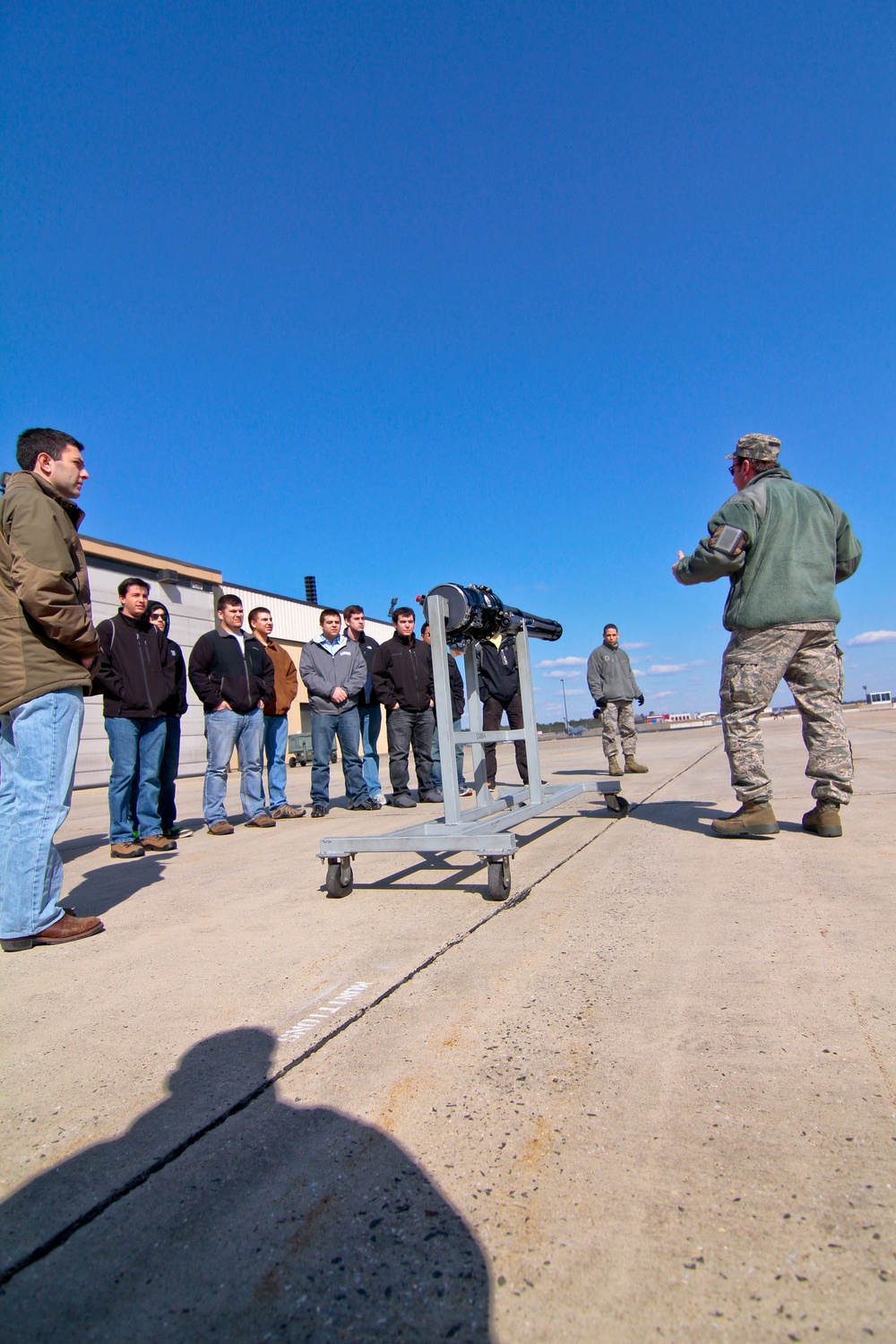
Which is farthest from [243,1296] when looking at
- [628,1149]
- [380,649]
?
[380,649]

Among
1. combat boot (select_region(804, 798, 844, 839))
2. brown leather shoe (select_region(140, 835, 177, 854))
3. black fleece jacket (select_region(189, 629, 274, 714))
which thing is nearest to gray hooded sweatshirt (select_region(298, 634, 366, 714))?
black fleece jacket (select_region(189, 629, 274, 714))

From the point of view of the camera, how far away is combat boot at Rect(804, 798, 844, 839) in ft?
12.5

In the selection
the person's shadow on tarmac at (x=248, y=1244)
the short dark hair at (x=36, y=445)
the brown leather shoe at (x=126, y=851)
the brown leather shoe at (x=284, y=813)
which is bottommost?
the person's shadow on tarmac at (x=248, y=1244)

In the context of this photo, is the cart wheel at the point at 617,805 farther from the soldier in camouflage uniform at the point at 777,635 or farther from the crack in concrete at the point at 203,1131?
the crack in concrete at the point at 203,1131

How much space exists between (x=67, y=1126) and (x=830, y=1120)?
4.96 feet

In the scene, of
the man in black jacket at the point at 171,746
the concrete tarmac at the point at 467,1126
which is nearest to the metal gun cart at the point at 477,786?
the concrete tarmac at the point at 467,1126

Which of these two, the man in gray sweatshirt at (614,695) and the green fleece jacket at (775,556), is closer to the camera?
the green fleece jacket at (775,556)

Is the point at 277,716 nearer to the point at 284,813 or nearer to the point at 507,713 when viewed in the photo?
the point at 284,813

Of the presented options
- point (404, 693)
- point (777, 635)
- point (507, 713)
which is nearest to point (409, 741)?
point (404, 693)

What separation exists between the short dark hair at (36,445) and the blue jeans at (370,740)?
14.2ft

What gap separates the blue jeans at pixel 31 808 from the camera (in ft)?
9.18

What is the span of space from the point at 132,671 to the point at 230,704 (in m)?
0.97

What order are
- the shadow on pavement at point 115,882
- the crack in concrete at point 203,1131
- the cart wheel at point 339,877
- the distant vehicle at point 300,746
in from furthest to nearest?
the distant vehicle at point 300,746 → the shadow on pavement at point 115,882 → the cart wheel at point 339,877 → the crack in concrete at point 203,1131

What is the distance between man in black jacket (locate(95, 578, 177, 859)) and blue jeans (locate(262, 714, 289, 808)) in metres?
1.28
